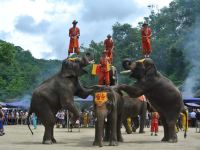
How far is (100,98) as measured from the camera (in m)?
18.0

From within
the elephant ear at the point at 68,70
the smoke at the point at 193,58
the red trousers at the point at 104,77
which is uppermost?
the smoke at the point at 193,58

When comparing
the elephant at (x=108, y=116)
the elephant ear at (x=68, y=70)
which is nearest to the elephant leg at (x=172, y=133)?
the elephant at (x=108, y=116)

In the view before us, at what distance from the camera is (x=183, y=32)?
66438 millimetres

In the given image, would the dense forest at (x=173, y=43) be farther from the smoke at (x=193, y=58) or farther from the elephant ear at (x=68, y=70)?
the elephant ear at (x=68, y=70)

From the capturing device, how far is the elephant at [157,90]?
19859mm

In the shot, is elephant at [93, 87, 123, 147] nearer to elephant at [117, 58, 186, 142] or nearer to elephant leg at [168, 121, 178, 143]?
elephant at [117, 58, 186, 142]

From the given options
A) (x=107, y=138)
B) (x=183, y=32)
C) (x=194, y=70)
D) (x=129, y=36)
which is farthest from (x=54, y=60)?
(x=107, y=138)

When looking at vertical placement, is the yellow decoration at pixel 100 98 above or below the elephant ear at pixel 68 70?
below

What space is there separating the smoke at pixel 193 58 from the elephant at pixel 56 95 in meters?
34.5

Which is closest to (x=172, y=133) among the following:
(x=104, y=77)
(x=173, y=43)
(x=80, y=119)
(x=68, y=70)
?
(x=104, y=77)

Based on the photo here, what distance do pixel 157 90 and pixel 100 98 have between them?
2.94 meters

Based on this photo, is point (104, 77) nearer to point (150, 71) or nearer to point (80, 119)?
point (150, 71)

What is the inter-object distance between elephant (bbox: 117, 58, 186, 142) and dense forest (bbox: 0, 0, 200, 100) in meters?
32.8

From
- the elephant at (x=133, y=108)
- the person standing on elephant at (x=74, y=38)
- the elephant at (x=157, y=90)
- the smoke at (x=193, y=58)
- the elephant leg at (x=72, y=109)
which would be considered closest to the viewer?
the elephant leg at (x=72, y=109)
